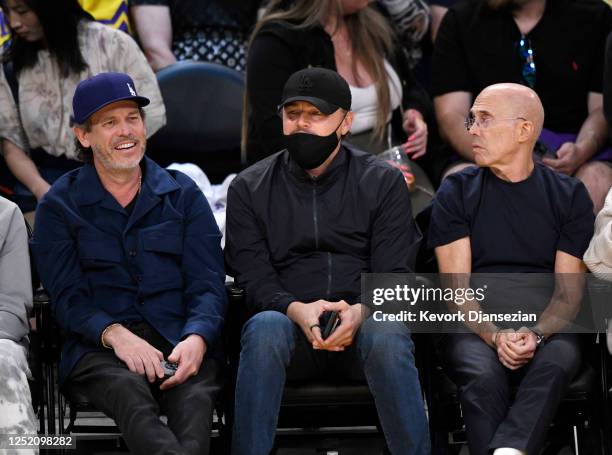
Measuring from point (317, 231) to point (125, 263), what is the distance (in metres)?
0.71

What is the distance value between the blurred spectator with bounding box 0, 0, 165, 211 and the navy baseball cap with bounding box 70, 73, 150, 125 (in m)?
1.09

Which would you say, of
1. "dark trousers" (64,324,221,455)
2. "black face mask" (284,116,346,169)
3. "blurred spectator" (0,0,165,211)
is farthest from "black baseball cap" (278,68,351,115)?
"blurred spectator" (0,0,165,211)

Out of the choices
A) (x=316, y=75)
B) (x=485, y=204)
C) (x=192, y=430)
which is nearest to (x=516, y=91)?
(x=485, y=204)

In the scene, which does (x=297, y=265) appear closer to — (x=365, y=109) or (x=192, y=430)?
(x=192, y=430)

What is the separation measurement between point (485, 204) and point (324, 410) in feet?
3.18

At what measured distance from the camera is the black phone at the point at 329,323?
4301mm

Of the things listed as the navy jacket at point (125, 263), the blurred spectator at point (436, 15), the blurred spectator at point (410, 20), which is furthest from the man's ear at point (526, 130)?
the blurred spectator at point (436, 15)

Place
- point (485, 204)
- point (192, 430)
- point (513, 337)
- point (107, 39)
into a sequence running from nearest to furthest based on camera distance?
point (192, 430) → point (513, 337) → point (485, 204) → point (107, 39)

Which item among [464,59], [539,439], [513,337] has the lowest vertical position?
[539,439]

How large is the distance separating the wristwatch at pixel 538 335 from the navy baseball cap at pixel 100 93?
1.66 meters

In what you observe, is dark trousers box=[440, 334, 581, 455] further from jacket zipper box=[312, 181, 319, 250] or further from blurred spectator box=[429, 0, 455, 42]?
blurred spectator box=[429, 0, 455, 42]

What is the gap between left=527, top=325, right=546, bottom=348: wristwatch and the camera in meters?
4.39

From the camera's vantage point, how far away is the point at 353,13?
18.8 ft

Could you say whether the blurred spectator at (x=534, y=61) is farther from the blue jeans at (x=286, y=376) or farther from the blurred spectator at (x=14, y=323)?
the blurred spectator at (x=14, y=323)
